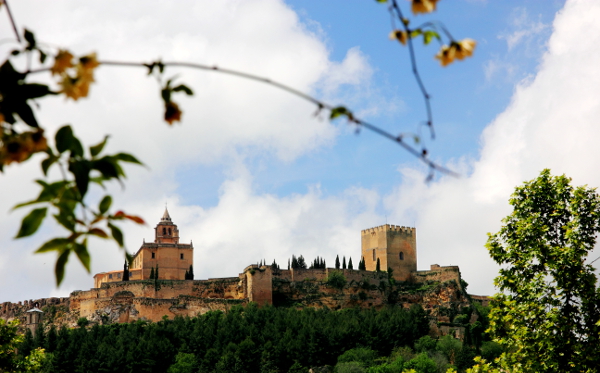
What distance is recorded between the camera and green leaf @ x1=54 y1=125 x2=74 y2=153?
84.1 inches

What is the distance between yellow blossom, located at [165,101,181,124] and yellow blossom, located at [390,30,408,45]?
2.55 ft

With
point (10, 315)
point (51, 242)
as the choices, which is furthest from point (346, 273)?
point (51, 242)

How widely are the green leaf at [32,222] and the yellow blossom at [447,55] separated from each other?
1393 millimetres

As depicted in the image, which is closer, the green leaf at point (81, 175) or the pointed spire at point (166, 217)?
the green leaf at point (81, 175)

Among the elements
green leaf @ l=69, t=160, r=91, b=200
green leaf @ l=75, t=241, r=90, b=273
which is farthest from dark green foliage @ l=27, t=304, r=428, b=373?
green leaf @ l=69, t=160, r=91, b=200

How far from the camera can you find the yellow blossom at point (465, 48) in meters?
2.40

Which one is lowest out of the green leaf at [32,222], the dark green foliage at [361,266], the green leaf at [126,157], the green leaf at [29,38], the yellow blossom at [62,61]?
the green leaf at [32,222]

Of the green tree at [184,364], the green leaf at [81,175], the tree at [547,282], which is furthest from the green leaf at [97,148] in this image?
the green tree at [184,364]

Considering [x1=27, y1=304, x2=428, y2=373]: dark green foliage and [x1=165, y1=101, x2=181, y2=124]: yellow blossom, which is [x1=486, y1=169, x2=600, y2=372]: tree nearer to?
[x1=165, y1=101, x2=181, y2=124]: yellow blossom

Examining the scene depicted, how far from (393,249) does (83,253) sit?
5563cm

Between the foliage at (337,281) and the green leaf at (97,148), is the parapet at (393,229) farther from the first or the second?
the green leaf at (97,148)

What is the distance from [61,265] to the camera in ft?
7.09

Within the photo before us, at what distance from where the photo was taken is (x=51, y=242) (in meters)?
2.16

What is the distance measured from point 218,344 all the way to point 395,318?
38.4 ft
